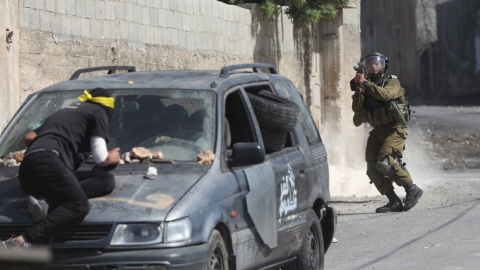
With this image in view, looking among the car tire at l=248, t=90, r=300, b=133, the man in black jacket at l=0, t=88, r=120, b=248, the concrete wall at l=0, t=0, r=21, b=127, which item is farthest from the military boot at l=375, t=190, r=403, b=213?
the man in black jacket at l=0, t=88, r=120, b=248

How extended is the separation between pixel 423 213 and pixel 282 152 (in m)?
5.08

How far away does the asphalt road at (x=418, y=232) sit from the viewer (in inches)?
352

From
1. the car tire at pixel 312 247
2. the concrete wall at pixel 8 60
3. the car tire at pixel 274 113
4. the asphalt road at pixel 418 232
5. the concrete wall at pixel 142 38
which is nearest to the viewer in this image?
the car tire at pixel 274 113

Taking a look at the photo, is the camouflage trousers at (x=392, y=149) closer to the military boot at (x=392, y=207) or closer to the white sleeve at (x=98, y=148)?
the military boot at (x=392, y=207)

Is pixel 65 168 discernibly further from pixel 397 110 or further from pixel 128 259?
pixel 397 110

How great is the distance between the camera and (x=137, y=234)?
5.62 m

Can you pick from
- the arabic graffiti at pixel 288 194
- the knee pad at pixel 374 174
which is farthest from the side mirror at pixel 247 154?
the knee pad at pixel 374 174

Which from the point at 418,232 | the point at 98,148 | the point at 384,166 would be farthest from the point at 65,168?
the point at 384,166

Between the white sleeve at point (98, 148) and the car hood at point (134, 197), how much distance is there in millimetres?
202

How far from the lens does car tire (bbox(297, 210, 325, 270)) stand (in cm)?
765

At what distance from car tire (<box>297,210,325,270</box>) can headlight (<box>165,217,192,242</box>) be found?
6.86 ft

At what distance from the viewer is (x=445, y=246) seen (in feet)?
31.6

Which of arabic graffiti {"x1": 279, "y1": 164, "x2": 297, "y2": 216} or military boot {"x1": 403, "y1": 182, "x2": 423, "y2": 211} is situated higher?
arabic graffiti {"x1": 279, "y1": 164, "x2": 297, "y2": 216}

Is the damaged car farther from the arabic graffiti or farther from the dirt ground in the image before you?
the dirt ground
